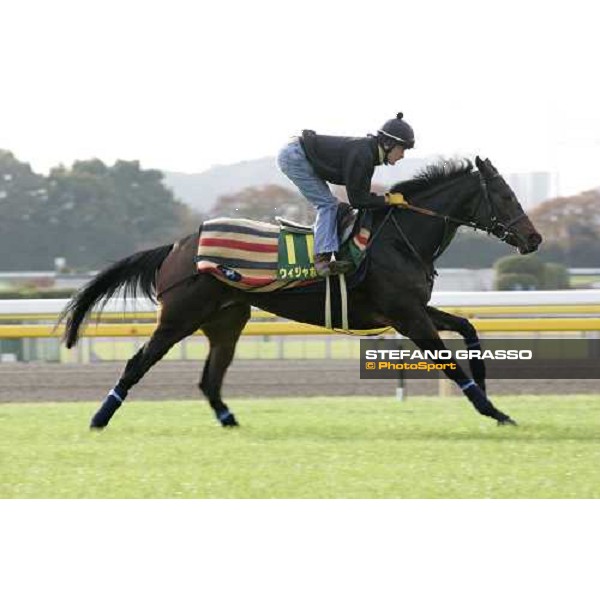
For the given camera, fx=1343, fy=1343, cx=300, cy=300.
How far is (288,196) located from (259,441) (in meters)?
21.9

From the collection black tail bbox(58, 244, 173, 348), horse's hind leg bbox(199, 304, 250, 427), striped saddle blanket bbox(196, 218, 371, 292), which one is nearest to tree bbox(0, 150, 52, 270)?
black tail bbox(58, 244, 173, 348)

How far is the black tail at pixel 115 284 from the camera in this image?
27.7 ft

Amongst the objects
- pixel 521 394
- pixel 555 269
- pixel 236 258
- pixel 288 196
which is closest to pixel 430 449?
pixel 236 258

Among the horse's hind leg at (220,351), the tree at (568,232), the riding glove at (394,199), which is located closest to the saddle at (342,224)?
the riding glove at (394,199)

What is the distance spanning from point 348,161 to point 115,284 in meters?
1.81

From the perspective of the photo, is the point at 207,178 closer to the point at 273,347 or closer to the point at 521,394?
the point at 273,347

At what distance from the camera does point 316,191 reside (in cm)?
800

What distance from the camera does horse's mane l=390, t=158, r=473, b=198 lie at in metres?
8.42

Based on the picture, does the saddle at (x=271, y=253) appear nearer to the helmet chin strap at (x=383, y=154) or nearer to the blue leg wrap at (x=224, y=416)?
the helmet chin strap at (x=383, y=154)

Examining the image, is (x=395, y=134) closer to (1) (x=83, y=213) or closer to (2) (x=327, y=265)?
(2) (x=327, y=265)

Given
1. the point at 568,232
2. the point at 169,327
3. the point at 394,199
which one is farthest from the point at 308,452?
the point at 568,232

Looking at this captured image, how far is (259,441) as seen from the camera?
756 centimetres

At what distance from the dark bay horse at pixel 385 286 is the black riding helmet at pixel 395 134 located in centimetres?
48
